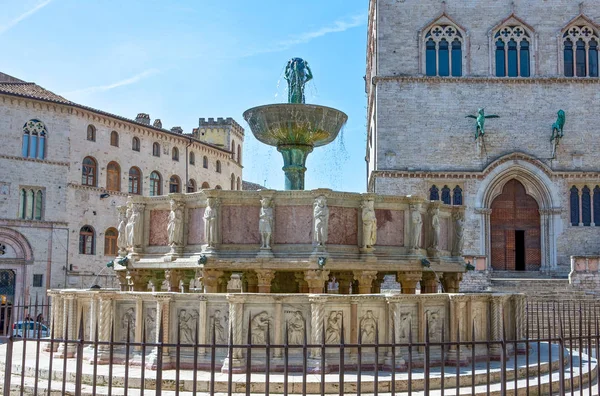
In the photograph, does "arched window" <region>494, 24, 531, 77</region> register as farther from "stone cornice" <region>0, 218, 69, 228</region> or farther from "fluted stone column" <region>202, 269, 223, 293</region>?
"fluted stone column" <region>202, 269, 223, 293</region>

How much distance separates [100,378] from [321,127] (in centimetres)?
716

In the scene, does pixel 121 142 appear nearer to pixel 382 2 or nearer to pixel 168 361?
pixel 382 2

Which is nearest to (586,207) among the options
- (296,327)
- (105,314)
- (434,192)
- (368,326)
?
(434,192)

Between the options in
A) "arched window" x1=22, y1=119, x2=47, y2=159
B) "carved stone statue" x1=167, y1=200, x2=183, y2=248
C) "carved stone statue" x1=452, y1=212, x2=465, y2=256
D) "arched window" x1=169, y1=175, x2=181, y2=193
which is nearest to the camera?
"carved stone statue" x1=167, y1=200, x2=183, y2=248

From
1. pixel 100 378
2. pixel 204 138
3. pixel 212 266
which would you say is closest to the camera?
pixel 100 378

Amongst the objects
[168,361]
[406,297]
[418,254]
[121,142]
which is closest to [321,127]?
[418,254]

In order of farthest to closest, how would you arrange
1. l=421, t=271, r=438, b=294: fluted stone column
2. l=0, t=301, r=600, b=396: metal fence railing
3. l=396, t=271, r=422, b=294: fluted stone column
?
l=421, t=271, r=438, b=294: fluted stone column → l=396, t=271, r=422, b=294: fluted stone column → l=0, t=301, r=600, b=396: metal fence railing

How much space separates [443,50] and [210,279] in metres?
24.0

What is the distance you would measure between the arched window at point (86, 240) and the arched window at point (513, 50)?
74.3ft

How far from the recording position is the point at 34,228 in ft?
116

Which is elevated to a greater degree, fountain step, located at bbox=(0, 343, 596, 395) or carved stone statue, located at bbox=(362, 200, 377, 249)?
carved stone statue, located at bbox=(362, 200, 377, 249)

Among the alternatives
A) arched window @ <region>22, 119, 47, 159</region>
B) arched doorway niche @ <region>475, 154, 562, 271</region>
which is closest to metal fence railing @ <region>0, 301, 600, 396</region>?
arched doorway niche @ <region>475, 154, 562, 271</region>

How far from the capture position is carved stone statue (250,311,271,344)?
8719 mm

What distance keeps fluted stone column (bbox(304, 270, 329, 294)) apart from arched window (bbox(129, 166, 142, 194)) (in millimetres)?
32965
